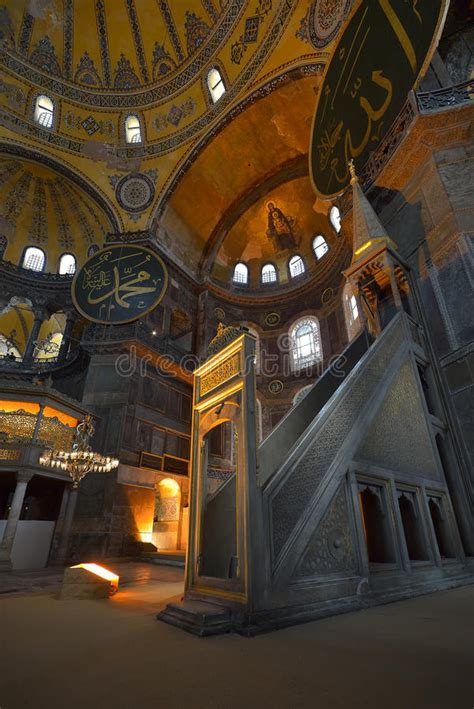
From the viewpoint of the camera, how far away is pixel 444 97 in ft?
18.0

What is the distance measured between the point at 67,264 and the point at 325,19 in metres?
13.8

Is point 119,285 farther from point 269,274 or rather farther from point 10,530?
point 10,530

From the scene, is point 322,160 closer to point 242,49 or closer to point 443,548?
point 443,548

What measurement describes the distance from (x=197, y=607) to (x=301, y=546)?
77cm

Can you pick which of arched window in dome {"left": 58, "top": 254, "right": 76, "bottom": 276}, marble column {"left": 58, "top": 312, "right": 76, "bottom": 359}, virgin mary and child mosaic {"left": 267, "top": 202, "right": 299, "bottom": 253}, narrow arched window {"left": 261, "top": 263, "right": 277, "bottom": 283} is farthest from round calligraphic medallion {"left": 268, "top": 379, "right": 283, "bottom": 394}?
arched window in dome {"left": 58, "top": 254, "right": 76, "bottom": 276}

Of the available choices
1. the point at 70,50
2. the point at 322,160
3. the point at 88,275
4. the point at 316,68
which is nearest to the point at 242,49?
the point at 316,68

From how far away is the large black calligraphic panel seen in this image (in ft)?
19.2

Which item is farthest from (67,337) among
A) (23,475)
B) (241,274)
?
(241,274)

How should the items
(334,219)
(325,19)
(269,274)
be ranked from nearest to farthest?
(325,19), (334,219), (269,274)

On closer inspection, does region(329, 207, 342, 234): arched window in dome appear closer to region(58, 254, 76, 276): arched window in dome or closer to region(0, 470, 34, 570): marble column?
region(58, 254, 76, 276): arched window in dome

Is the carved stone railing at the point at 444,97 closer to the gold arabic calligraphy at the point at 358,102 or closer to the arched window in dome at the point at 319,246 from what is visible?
the gold arabic calligraphy at the point at 358,102

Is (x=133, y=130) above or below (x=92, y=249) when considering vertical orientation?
above

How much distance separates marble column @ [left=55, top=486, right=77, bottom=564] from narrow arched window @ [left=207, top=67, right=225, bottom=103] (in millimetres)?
16633

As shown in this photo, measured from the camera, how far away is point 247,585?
6.75 feet
